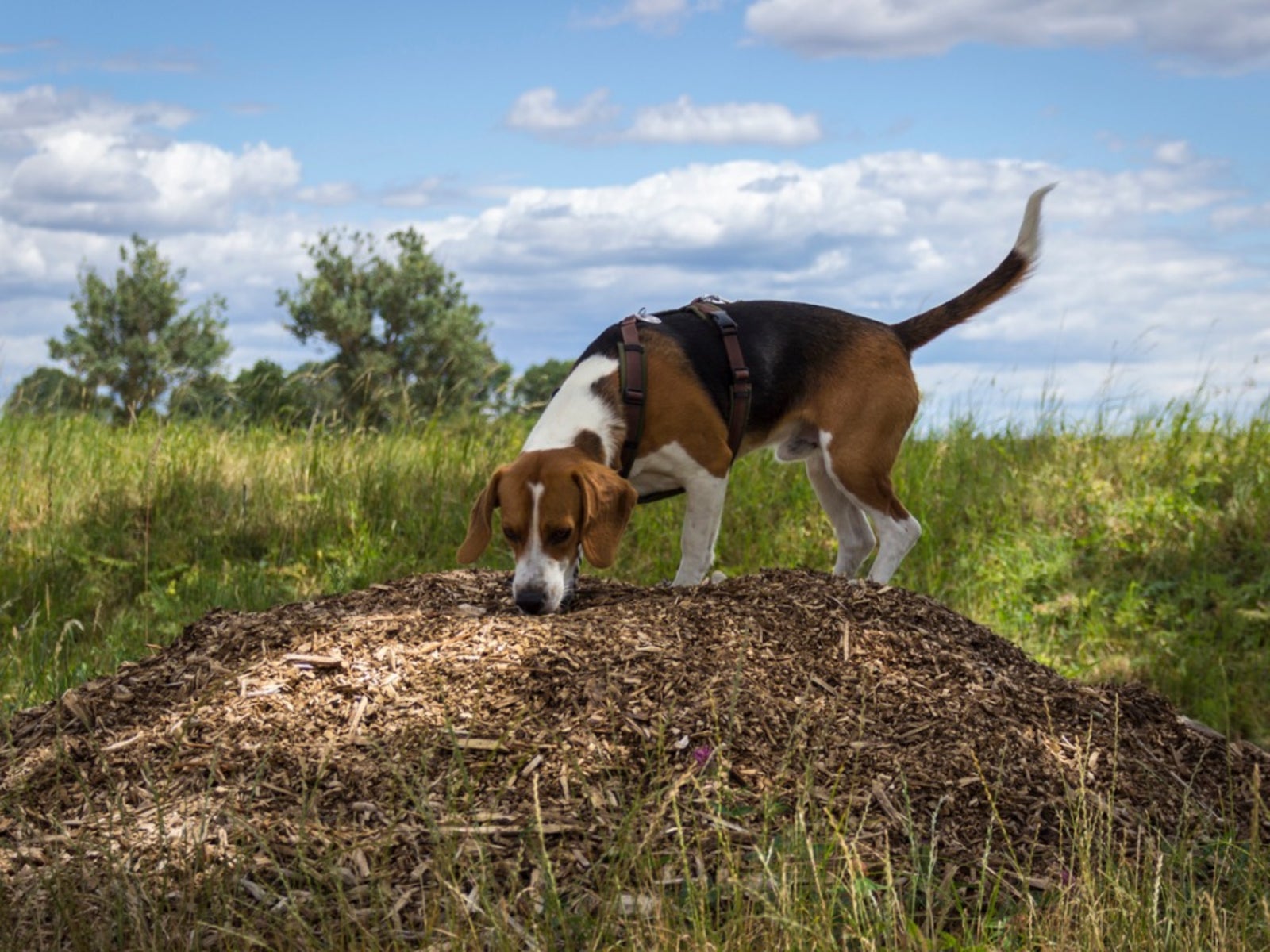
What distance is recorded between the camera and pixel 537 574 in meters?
5.31

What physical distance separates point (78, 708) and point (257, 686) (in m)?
0.87

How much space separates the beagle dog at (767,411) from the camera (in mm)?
6070

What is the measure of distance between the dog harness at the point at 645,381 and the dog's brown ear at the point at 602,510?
696 mm

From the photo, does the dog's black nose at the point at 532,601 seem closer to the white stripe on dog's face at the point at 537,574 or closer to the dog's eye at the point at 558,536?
the white stripe on dog's face at the point at 537,574

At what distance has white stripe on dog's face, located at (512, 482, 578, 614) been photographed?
528 centimetres

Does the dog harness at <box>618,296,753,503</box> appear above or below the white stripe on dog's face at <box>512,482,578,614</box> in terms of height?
above

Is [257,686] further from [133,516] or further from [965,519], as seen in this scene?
[965,519]

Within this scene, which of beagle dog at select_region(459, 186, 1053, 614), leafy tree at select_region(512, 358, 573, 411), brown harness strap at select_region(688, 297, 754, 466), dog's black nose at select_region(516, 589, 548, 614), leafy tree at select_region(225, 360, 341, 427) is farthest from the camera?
leafy tree at select_region(512, 358, 573, 411)

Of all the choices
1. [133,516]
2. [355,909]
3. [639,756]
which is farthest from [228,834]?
[133,516]

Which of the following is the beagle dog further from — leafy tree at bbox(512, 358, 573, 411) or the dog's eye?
leafy tree at bbox(512, 358, 573, 411)

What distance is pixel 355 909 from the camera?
11.3 feet

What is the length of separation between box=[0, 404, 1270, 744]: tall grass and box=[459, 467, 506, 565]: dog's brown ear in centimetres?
256

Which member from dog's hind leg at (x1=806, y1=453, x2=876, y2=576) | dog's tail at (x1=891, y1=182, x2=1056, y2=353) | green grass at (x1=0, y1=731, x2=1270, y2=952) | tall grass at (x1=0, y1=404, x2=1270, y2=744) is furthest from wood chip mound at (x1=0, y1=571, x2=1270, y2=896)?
tall grass at (x1=0, y1=404, x2=1270, y2=744)

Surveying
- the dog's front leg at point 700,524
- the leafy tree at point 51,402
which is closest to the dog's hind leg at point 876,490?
the dog's front leg at point 700,524
